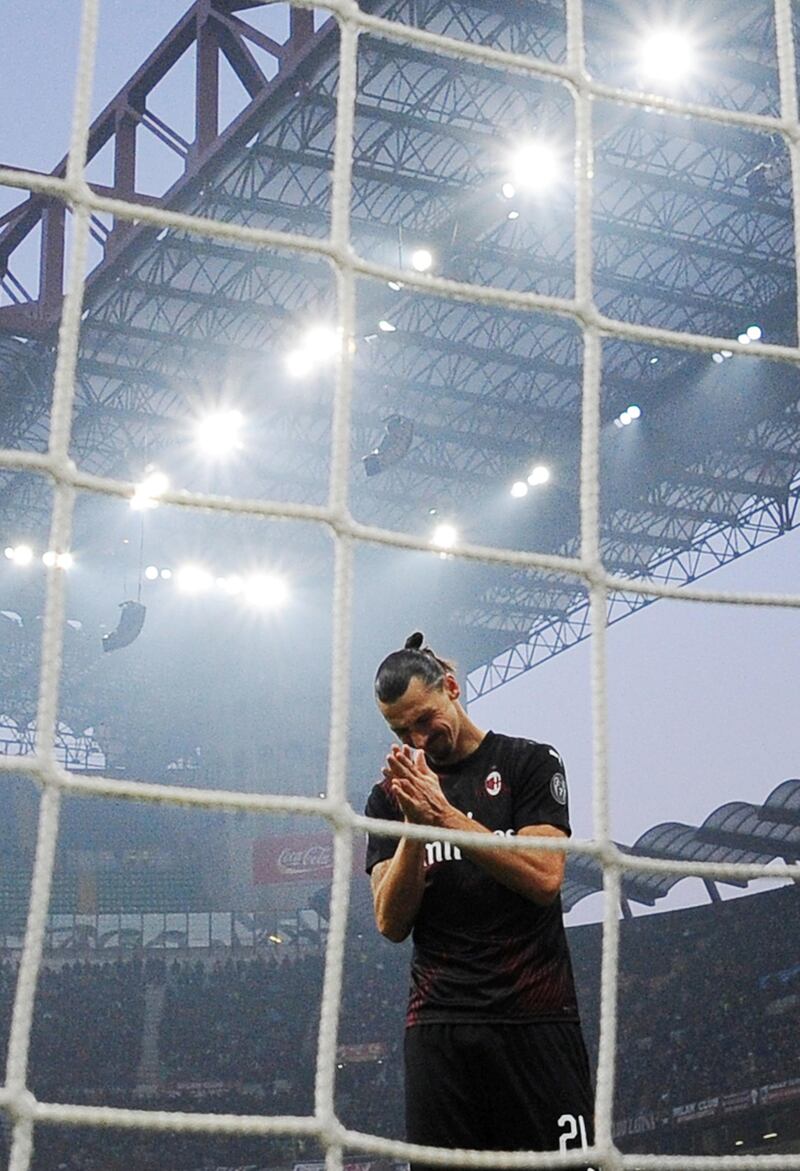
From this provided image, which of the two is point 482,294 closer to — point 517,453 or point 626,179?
point 626,179

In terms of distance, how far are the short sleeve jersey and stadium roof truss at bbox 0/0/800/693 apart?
8.02 m

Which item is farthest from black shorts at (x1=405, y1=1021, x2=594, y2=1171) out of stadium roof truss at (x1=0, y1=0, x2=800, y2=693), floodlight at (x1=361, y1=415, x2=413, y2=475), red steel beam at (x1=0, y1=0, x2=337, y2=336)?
floodlight at (x1=361, y1=415, x2=413, y2=475)

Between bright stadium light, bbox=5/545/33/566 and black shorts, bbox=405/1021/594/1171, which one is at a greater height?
bright stadium light, bbox=5/545/33/566

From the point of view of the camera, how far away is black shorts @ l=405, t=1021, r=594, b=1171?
77.5 inches

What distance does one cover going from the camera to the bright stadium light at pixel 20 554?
57.7 ft

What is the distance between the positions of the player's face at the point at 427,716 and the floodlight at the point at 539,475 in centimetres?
1444

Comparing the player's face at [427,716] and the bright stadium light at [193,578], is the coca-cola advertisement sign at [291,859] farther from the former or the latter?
the player's face at [427,716]

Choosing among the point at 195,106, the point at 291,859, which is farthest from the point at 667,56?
the point at 291,859

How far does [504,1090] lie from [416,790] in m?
0.47

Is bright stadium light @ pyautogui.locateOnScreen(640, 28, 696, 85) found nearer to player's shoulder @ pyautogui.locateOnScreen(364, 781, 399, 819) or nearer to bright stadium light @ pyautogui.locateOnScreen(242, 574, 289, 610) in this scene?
player's shoulder @ pyautogui.locateOnScreen(364, 781, 399, 819)

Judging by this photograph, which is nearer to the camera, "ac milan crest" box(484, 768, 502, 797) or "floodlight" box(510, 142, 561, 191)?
"ac milan crest" box(484, 768, 502, 797)

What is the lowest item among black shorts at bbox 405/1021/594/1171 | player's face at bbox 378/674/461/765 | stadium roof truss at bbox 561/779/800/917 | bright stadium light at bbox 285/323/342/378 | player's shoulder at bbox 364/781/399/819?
black shorts at bbox 405/1021/594/1171

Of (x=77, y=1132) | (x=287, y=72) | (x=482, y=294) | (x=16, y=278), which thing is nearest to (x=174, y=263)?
(x=16, y=278)

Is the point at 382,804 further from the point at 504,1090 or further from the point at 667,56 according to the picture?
the point at 667,56
